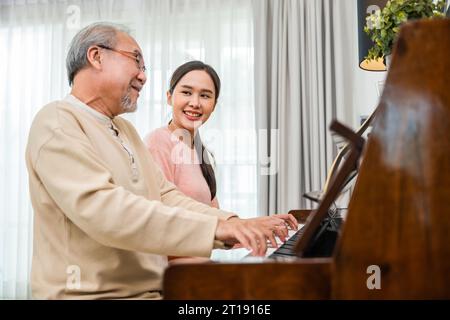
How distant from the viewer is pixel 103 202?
98cm

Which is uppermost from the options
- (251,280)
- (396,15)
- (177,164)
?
(396,15)

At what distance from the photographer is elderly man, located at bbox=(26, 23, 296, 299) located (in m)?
0.97

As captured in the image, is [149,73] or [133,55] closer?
[133,55]

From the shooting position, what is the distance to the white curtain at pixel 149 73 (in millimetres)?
3326

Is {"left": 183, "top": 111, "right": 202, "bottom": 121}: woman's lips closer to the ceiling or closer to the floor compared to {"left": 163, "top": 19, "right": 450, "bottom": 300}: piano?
closer to the ceiling

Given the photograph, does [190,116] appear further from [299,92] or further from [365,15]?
[299,92]

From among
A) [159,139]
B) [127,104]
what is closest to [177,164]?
[159,139]

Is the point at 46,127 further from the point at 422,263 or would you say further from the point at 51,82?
the point at 51,82

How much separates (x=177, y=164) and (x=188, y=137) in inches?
8.7

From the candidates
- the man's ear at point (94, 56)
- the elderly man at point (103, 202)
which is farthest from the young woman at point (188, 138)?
the man's ear at point (94, 56)

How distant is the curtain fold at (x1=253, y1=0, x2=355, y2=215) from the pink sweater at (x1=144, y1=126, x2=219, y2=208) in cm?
123

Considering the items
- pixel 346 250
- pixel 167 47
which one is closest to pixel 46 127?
pixel 346 250

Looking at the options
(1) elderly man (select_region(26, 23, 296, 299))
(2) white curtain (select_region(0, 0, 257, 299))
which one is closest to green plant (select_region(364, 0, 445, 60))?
(1) elderly man (select_region(26, 23, 296, 299))

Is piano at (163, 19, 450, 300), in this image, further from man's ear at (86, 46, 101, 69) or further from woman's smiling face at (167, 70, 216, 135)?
woman's smiling face at (167, 70, 216, 135)
